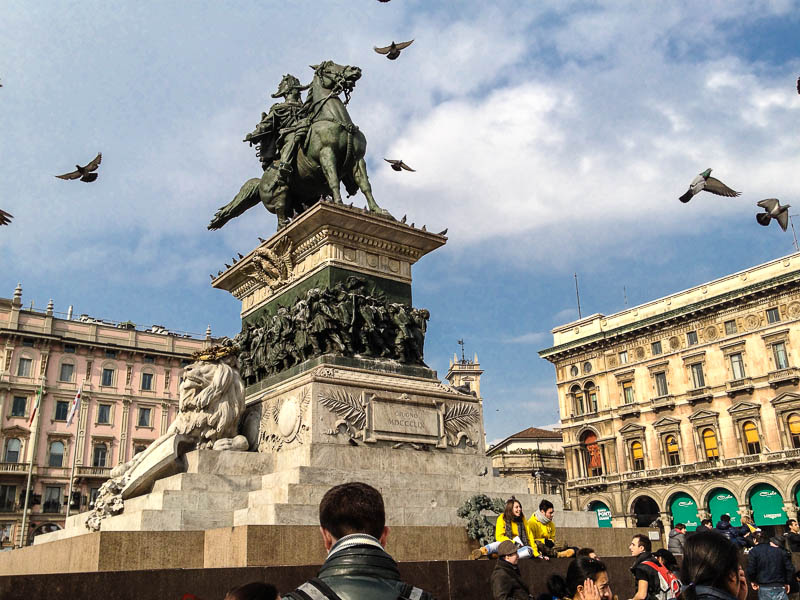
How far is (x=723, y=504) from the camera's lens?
Result: 158 ft

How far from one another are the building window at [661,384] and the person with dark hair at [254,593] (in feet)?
178

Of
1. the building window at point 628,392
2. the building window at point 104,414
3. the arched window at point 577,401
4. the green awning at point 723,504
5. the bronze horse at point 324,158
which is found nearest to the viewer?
the bronze horse at point 324,158

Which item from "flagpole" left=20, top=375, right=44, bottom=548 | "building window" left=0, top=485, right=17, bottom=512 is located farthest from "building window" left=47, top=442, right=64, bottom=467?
"building window" left=0, top=485, right=17, bottom=512

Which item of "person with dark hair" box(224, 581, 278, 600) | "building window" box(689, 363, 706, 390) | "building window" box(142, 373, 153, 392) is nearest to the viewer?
"person with dark hair" box(224, 581, 278, 600)

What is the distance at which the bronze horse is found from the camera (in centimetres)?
1542

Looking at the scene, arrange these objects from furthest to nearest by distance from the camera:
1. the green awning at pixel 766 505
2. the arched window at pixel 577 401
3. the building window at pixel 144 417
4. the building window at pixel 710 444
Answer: the arched window at pixel 577 401, the building window at pixel 144 417, the building window at pixel 710 444, the green awning at pixel 766 505

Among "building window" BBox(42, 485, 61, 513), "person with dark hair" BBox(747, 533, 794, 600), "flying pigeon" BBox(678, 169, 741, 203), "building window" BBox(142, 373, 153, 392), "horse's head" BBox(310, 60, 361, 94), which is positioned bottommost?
"person with dark hair" BBox(747, 533, 794, 600)

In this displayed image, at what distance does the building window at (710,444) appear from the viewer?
163 ft

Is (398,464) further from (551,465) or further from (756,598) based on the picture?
(551,465)

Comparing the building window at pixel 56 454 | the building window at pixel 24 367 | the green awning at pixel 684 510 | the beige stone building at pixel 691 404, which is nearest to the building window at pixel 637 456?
the beige stone building at pixel 691 404

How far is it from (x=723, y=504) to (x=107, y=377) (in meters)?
43.4

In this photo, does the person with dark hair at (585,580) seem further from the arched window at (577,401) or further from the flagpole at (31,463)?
the arched window at (577,401)

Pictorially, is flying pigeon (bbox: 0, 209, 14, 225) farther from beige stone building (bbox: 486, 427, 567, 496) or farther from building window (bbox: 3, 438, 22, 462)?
beige stone building (bbox: 486, 427, 567, 496)

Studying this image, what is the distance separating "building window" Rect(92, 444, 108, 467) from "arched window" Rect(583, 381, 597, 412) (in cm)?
3586
